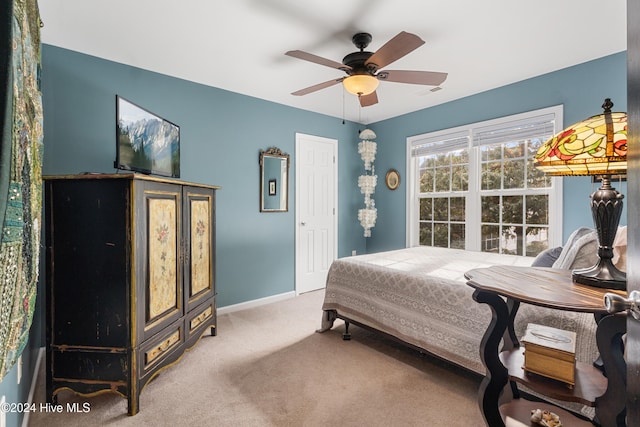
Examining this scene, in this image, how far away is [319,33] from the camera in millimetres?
2391

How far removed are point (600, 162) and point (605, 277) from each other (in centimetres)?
45

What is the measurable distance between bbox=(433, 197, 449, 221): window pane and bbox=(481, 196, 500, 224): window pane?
48 cm

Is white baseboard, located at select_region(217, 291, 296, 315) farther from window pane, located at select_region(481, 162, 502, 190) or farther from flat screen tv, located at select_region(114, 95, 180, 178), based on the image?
window pane, located at select_region(481, 162, 502, 190)

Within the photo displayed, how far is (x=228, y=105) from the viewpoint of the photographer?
11.8 feet

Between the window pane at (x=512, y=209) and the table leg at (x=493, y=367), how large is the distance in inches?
103

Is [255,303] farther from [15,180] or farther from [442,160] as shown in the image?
[15,180]

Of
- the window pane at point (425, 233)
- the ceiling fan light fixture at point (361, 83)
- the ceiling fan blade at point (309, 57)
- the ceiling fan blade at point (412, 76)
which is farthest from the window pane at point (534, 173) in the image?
the ceiling fan blade at point (309, 57)

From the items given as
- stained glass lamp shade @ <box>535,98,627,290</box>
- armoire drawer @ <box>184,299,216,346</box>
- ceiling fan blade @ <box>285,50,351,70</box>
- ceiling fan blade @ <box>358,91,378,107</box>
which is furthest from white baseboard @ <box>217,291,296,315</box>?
stained glass lamp shade @ <box>535,98,627,290</box>

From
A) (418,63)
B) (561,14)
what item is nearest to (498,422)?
(561,14)

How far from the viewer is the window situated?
3.31 meters

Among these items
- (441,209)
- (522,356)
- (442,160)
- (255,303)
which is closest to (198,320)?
(255,303)

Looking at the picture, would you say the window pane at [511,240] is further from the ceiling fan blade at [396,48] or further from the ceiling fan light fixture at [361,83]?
the ceiling fan blade at [396,48]

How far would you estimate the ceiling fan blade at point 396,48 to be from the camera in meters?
1.86

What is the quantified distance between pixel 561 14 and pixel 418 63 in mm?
1054
